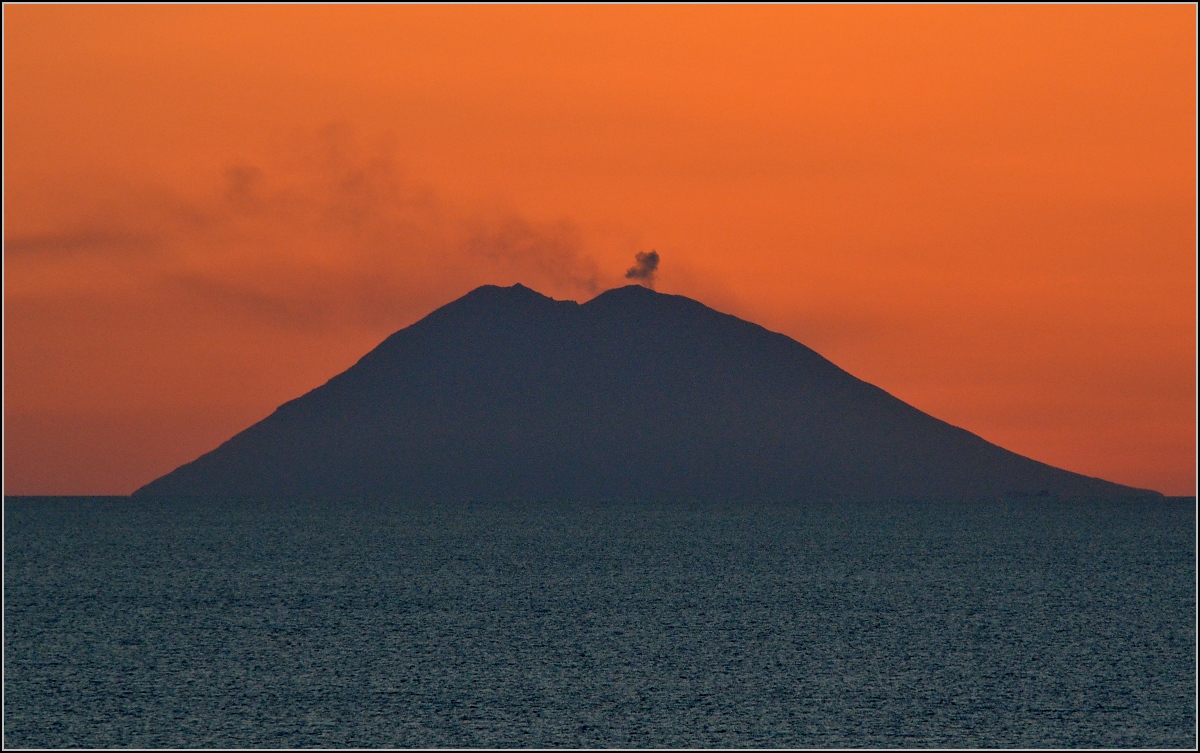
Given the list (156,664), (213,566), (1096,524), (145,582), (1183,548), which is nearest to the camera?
(156,664)

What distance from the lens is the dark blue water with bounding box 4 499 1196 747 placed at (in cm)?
3378

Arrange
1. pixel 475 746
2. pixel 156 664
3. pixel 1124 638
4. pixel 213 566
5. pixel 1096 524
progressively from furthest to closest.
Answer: pixel 1096 524
pixel 213 566
pixel 1124 638
pixel 156 664
pixel 475 746

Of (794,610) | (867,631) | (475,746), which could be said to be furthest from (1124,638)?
(475,746)

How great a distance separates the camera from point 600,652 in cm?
4734

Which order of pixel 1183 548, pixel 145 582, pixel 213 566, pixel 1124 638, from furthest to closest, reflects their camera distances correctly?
pixel 1183 548 → pixel 213 566 → pixel 145 582 → pixel 1124 638

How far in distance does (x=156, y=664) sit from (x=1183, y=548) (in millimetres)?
110024

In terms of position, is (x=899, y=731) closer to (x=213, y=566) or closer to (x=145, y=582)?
(x=145, y=582)

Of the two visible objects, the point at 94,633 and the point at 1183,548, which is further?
the point at 1183,548

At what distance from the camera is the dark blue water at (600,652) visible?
33.8m

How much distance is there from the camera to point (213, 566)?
316 feet

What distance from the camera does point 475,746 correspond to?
31578 millimetres

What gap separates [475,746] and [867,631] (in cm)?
2638

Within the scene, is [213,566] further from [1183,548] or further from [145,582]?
[1183,548]

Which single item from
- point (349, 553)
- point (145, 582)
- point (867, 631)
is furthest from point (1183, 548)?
point (145, 582)
